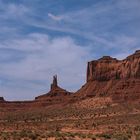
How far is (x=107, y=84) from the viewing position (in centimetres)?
12294

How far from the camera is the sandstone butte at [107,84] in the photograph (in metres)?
108

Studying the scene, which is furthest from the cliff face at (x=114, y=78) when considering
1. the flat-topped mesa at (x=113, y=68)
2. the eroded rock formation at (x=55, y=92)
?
the eroded rock formation at (x=55, y=92)

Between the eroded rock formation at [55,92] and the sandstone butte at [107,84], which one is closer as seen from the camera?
the sandstone butte at [107,84]

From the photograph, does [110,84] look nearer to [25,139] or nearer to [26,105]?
[26,105]

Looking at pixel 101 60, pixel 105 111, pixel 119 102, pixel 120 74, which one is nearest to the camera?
pixel 105 111

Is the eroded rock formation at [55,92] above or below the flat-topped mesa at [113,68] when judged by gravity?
below

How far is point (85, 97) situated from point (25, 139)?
269ft

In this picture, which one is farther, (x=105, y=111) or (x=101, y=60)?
(x=101, y=60)

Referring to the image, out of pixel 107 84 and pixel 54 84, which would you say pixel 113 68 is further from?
pixel 54 84

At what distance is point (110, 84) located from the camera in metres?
121

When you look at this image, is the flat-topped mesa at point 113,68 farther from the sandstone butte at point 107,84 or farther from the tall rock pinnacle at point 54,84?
the tall rock pinnacle at point 54,84

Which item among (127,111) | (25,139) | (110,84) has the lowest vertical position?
(25,139)

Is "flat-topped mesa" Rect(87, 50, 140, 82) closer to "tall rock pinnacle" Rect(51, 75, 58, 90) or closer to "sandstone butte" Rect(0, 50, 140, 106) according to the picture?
"sandstone butte" Rect(0, 50, 140, 106)

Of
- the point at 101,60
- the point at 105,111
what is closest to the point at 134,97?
the point at 105,111
